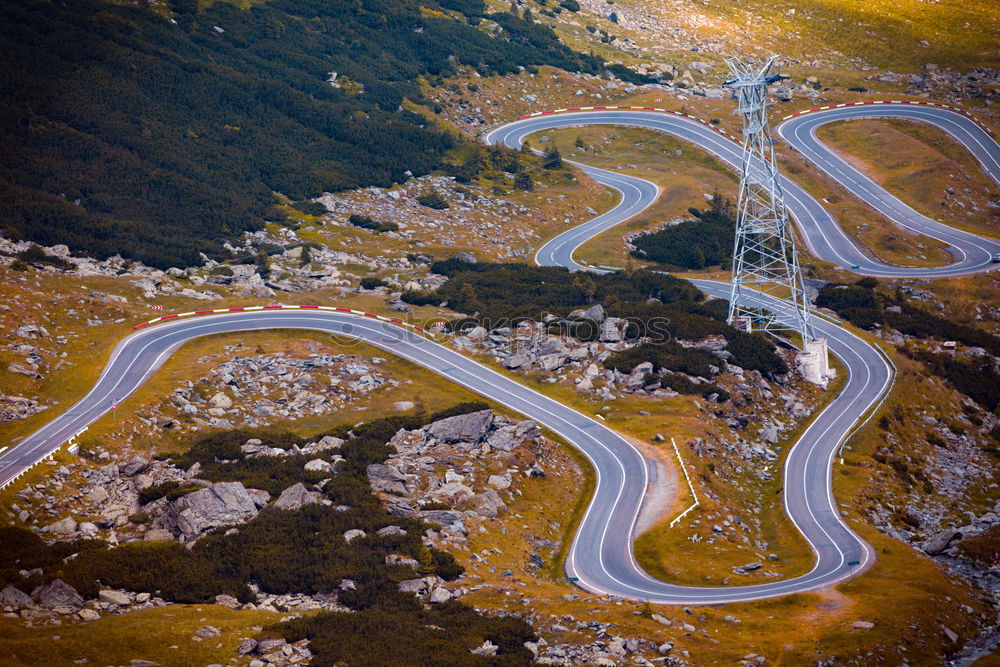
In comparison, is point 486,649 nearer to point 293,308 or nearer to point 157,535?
point 157,535

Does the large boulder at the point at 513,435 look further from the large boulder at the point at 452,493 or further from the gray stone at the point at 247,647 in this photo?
the gray stone at the point at 247,647

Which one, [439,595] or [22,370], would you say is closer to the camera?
[439,595]

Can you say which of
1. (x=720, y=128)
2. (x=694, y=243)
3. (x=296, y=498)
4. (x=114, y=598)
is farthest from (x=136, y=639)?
(x=720, y=128)

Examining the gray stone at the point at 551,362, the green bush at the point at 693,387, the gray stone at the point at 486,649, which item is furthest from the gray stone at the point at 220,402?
the gray stone at the point at 486,649

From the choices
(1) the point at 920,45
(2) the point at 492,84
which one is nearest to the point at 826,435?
(2) the point at 492,84

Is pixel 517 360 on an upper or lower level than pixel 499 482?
upper

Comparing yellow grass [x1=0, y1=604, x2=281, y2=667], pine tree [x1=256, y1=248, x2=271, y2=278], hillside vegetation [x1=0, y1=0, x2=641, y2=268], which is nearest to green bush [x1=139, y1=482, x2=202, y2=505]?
yellow grass [x1=0, y1=604, x2=281, y2=667]
